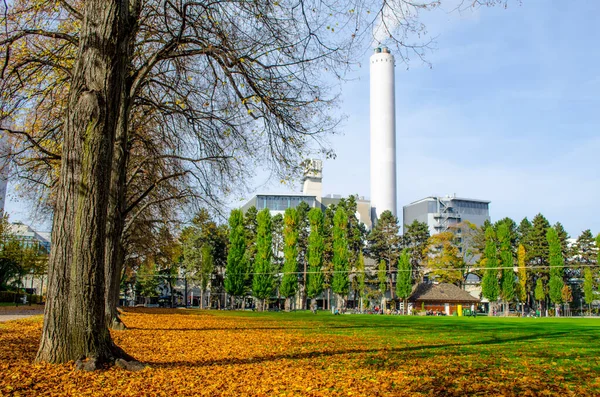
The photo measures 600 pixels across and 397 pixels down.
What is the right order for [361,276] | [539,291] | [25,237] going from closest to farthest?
[25,237] → [539,291] → [361,276]

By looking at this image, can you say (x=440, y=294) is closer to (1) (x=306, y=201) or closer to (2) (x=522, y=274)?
(2) (x=522, y=274)

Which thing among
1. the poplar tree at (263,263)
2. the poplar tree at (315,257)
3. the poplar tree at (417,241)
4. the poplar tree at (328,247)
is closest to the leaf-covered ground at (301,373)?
the poplar tree at (263,263)

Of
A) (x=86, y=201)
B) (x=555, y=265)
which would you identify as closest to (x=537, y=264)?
(x=555, y=265)

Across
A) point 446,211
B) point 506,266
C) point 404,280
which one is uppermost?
point 446,211

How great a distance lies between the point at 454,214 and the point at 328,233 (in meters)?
40.8

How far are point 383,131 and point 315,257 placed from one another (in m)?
31.5

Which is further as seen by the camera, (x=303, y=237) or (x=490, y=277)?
(x=303, y=237)

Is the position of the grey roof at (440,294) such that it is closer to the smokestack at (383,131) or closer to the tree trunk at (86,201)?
the smokestack at (383,131)

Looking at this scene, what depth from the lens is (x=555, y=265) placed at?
6838 cm

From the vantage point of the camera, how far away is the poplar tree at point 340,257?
222 feet

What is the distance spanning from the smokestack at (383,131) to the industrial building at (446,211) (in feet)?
43.7

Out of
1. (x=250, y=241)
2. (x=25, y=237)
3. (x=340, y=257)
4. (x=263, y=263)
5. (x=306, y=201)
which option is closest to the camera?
(x=25, y=237)

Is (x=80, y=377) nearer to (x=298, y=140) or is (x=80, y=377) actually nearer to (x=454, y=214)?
(x=298, y=140)

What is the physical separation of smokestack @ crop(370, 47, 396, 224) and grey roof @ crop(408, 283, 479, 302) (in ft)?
74.7
